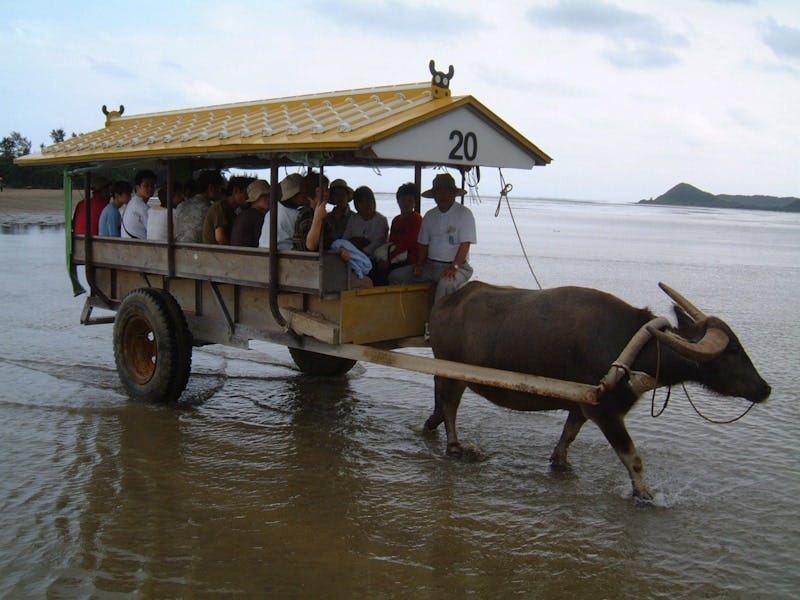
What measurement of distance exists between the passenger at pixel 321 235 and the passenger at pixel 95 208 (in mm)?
2747

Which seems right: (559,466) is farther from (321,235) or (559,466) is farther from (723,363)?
(321,235)

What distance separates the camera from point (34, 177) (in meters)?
39.7

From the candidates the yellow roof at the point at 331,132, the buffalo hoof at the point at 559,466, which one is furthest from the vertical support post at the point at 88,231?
the buffalo hoof at the point at 559,466

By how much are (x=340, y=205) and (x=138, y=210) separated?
6.52 feet

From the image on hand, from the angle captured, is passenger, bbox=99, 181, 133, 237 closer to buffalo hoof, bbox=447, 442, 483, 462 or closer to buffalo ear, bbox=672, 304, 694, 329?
buffalo hoof, bbox=447, 442, 483, 462

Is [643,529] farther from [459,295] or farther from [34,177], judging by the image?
[34,177]

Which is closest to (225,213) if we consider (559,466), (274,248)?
(274,248)

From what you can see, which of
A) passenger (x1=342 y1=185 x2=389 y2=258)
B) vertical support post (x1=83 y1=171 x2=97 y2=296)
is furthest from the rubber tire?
passenger (x1=342 y1=185 x2=389 y2=258)

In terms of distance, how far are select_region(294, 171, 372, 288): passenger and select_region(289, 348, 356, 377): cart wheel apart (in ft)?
7.49

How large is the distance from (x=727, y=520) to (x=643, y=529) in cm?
62

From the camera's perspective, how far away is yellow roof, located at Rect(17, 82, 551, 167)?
498 cm

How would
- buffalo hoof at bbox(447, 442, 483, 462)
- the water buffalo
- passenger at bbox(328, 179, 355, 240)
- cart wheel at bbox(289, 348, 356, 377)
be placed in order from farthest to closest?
1. cart wheel at bbox(289, 348, 356, 377)
2. passenger at bbox(328, 179, 355, 240)
3. buffalo hoof at bbox(447, 442, 483, 462)
4. the water buffalo

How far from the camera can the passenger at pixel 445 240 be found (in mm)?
5969

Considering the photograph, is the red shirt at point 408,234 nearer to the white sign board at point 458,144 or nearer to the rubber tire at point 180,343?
the white sign board at point 458,144
